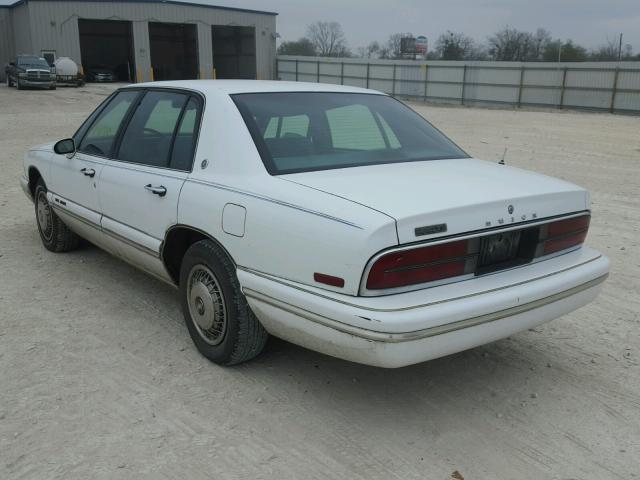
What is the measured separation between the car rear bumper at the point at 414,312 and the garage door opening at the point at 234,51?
44792 mm

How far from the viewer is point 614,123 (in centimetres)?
2016

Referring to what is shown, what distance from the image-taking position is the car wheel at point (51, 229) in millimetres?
5488

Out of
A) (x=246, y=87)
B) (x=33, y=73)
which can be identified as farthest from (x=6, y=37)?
(x=246, y=87)

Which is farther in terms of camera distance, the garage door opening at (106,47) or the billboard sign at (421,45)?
the billboard sign at (421,45)

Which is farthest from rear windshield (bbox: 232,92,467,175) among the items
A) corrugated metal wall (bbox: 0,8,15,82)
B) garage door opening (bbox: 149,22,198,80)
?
corrugated metal wall (bbox: 0,8,15,82)

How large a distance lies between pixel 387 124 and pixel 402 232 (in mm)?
1579

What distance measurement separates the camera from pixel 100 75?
4269 centimetres

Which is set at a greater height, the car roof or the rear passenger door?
the car roof

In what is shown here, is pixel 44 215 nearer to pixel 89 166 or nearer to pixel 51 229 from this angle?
pixel 51 229

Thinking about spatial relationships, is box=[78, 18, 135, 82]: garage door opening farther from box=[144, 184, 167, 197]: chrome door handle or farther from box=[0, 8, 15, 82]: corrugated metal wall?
box=[144, 184, 167, 197]: chrome door handle

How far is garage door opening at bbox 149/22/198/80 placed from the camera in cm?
4819

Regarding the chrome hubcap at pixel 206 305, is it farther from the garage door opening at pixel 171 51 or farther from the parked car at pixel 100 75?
the garage door opening at pixel 171 51

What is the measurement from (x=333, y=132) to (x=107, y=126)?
1905 millimetres

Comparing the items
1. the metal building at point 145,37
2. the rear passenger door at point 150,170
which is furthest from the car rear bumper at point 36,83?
the rear passenger door at point 150,170
